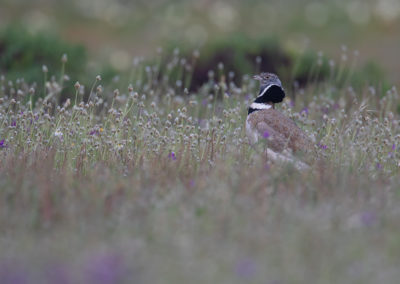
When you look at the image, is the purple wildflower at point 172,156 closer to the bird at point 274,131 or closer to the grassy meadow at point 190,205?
the grassy meadow at point 190,205

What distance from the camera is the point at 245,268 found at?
360 cm

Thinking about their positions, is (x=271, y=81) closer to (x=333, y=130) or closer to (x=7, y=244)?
(x=333, y=130)

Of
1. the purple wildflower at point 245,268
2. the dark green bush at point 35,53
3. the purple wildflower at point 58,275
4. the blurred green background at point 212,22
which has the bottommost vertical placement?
the blurred green background at point 212,22

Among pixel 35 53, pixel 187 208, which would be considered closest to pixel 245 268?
pixel 187 208

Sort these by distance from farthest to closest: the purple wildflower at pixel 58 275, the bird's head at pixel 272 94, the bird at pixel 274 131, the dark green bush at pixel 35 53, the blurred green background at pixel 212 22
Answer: the blurred green background at pixel 212 22
the dark green bush at pixel 35 53
the bird's head at pixel 272 94
the bird at pixel 274 131
the purple wildflower at pixel 58 275

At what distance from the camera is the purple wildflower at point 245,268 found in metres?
3.52

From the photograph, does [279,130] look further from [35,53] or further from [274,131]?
[35,53]

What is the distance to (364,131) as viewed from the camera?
6766mm

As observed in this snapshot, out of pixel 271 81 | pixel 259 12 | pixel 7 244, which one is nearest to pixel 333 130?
pixel 271 81

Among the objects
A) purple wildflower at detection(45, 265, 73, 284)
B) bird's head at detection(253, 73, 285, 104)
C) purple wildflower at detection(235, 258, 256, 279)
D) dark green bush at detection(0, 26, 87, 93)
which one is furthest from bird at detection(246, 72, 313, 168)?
dark green bush at detection(0, 26, 87, 93)

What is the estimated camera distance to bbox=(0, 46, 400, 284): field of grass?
12.0 feet

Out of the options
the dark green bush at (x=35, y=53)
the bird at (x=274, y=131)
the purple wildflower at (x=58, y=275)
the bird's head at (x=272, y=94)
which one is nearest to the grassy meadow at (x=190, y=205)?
the purple wildflower at (x=58, y=275)

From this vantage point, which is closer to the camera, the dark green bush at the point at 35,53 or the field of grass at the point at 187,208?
the field of grass at the point at 187,208

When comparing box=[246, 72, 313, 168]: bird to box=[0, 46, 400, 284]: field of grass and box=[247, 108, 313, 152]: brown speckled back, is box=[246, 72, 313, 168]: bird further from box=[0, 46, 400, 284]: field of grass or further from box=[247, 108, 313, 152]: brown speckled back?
box=[0, 46, 400, 284]: field of grass
